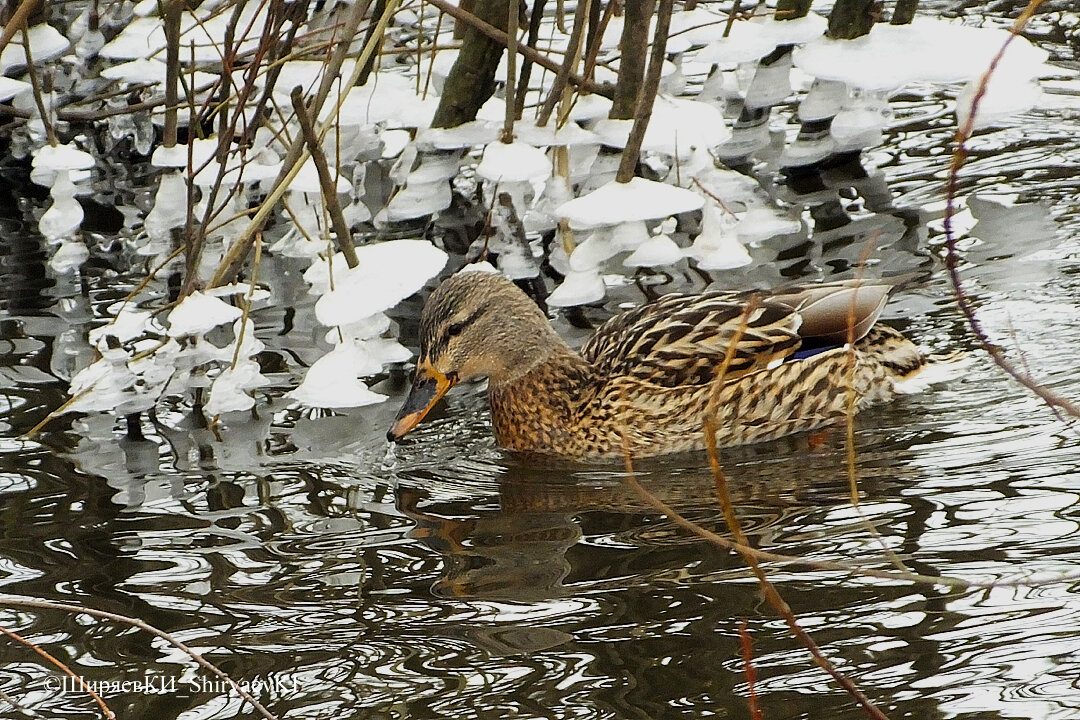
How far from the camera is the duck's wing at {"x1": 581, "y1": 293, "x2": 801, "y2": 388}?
5734 mm

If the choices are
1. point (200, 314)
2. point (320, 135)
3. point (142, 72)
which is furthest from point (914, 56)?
point (142, 72)

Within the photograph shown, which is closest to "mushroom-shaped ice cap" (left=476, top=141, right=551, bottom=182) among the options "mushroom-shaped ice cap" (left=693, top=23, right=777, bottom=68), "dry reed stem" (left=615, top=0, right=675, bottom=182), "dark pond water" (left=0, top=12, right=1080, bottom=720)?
"dry reed stem" (left=615, top=0, right=675, bottom=182)

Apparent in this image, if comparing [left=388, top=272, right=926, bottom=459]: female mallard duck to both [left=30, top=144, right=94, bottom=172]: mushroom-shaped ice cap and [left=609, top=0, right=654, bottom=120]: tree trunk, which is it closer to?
[left=609, top=0, right=654, bottom=120]: tree trunk

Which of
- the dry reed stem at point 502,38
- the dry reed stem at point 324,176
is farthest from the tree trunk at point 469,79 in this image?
the dry reed stem at point 324,176

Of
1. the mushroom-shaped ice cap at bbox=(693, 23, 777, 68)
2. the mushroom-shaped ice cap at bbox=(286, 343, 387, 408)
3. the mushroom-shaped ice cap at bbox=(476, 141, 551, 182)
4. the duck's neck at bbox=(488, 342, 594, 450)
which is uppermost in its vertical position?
the mushroom-shaped ice cap at bbox=(693, 23, 777, 68)

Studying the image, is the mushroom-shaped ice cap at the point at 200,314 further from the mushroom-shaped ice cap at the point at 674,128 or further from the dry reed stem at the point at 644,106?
the mushroom-shaped ice cap at the point at 674,128

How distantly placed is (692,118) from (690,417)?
1172mm

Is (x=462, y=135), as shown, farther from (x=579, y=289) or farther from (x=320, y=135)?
(x=320, y=135)

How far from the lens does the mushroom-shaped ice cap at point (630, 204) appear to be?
17.4ft

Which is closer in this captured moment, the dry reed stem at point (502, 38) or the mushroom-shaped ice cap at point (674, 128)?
the dry reed stem at point (502, 38)

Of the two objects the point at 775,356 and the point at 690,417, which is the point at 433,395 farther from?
the point at 775,356

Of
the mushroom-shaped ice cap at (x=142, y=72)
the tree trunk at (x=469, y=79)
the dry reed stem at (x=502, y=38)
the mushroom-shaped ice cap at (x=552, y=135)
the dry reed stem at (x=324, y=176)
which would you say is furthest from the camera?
the mushroom-shaped ice cap at (x=142, y=72)

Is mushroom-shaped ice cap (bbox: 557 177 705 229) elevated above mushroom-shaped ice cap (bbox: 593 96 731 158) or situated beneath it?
situated beneath

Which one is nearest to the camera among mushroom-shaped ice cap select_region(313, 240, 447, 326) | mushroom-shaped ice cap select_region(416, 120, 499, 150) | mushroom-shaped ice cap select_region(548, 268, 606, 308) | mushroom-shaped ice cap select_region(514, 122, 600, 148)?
mushroom-shaped ice cap select_region(313, 240, 447, 326)
